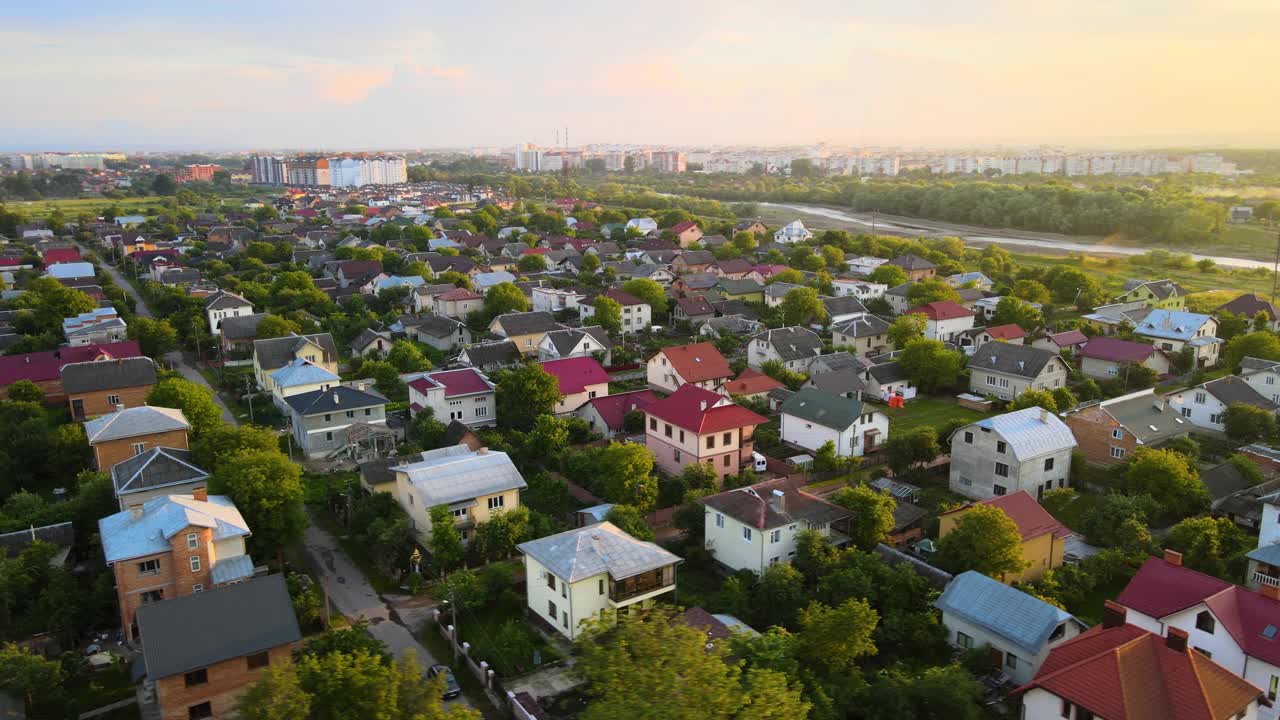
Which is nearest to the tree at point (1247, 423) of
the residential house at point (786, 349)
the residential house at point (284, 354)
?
the residential house at point (786, 349)

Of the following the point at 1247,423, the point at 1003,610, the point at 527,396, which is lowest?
the point at 1003,610

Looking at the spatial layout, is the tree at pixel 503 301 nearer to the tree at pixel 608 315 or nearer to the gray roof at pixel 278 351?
the tree at pixel 608 315

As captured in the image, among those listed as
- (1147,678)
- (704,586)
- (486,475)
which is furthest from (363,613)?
(1147,678)

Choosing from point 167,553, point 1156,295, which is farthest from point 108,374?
point 1156,295

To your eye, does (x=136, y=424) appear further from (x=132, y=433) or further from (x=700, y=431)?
(x=700, y=431)

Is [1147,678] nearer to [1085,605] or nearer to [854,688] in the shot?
[854,688]

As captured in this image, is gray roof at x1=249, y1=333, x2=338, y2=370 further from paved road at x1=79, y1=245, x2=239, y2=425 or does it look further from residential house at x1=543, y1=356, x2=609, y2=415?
Answer: residential house at x1=543, y1=356, x2=609, y2=415
